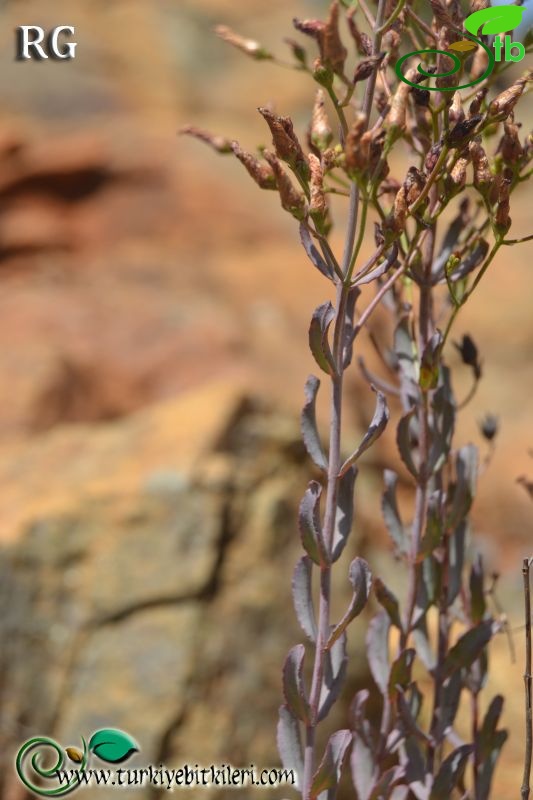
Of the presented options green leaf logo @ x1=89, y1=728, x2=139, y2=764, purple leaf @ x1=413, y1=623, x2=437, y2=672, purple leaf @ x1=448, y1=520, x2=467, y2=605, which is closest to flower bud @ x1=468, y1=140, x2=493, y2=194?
purple leaf @ x1=448, y1=520, x2=467, y2=605

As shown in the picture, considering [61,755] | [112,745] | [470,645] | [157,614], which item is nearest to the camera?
[470,645]

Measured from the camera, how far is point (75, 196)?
7.32 m

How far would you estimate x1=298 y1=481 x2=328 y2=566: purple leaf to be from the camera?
1216 millimetres

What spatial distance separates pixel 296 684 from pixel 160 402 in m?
3.26

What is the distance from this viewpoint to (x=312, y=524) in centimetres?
122

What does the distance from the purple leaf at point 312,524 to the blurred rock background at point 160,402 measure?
1.22 meters

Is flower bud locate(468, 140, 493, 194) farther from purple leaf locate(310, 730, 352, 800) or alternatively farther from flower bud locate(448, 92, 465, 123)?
purple leaf locate(310, 730, 352, 800)

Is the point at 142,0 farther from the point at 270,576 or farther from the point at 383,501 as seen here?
the point at 383,501

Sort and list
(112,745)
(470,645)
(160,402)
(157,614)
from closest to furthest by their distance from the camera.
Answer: (470,645) < (112,745) < (157,614) < (160,402)

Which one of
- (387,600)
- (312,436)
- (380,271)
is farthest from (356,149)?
(387,600)

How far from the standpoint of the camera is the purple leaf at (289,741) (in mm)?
1294

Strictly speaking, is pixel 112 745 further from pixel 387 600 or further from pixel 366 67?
pixel 366 67

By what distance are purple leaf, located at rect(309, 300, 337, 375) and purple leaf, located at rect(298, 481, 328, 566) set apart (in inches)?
6.3

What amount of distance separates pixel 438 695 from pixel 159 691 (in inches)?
41.9
